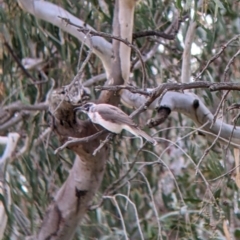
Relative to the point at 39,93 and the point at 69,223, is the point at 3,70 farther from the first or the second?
the point at 69,223

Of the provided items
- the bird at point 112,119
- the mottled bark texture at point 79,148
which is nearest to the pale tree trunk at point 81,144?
the mottled bark texture at point 79,148

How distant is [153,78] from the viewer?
3.00 m

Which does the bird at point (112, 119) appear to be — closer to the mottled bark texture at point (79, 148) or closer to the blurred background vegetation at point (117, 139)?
the mottled bark texture at point (79, 148)

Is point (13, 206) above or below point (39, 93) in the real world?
below

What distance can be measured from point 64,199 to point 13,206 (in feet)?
0.60

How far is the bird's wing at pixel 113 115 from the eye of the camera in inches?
76.9

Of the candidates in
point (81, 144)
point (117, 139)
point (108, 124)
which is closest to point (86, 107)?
point (108, 124)

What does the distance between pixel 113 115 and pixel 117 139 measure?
37.2 inches

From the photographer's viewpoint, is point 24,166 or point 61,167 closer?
point 24,166

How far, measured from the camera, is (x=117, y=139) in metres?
2.91

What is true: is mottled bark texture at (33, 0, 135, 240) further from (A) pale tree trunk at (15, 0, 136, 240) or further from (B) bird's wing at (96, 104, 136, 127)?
(B) bird's wing at (96, 104, 136, 127)

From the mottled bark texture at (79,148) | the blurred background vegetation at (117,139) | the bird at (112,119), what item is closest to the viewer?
the bird at (112,119)

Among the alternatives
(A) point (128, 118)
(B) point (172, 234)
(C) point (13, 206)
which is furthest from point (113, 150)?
(A) point (128, 118)

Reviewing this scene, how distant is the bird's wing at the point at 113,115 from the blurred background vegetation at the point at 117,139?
59 cm
